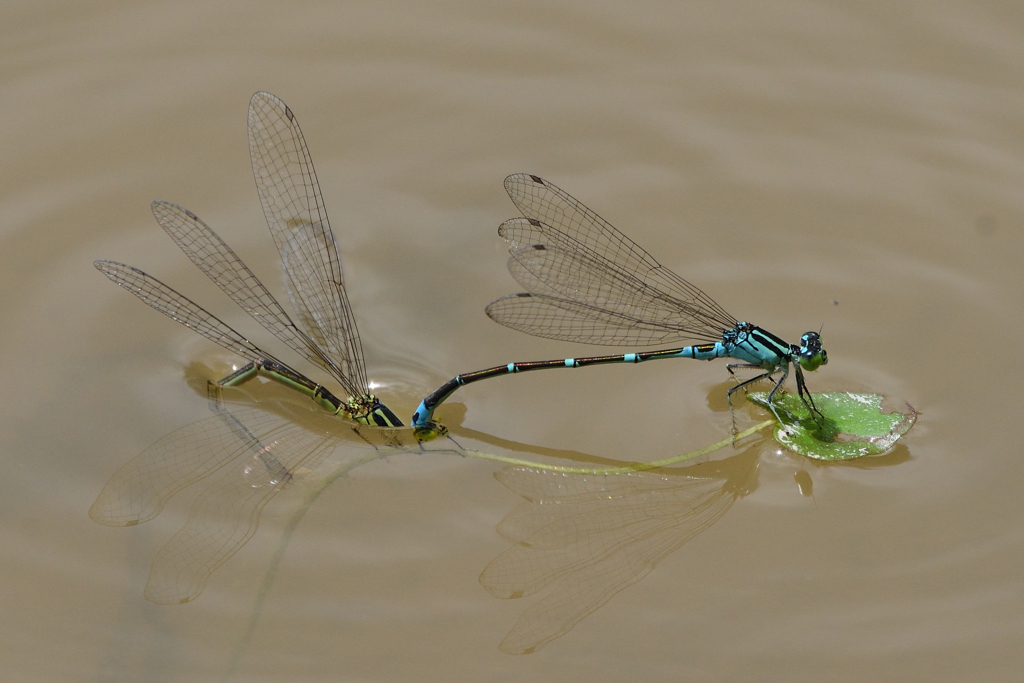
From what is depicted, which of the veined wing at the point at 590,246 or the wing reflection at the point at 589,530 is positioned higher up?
the veined wing at the point at 590,246

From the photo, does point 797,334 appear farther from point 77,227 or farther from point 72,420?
point 77,227

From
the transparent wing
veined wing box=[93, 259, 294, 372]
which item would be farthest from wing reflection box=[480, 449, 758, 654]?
veined wing box=[93, 259, 294, 372]

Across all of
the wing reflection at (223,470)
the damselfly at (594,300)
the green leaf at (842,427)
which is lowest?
the wing reflection at (223,470)

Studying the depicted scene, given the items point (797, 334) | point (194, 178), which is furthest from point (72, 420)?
point (797, 334)

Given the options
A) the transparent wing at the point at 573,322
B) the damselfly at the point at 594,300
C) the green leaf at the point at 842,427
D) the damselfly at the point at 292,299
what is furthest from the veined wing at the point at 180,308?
the green leaf at the point at 842,427

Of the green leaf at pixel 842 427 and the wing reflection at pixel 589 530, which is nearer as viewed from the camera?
the wing reflection at pixel 589 530

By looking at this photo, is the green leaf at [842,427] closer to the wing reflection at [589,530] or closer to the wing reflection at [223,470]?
the wing reflection at [589,530]

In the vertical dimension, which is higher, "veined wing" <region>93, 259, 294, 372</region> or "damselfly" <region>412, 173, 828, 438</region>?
"damselfly" <region>412, 173, 828, 438</region>

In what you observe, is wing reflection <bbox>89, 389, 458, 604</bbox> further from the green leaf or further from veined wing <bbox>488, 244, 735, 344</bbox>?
the green leaf

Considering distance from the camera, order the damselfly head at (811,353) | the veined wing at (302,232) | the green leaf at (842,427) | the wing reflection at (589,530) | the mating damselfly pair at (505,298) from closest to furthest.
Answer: the wing reflection at (589,530)
the green leaf at (842,427)
the damselfly head at (811,353)
the mating damselfly pair at (505,298)
the veined wing at (302,232)
